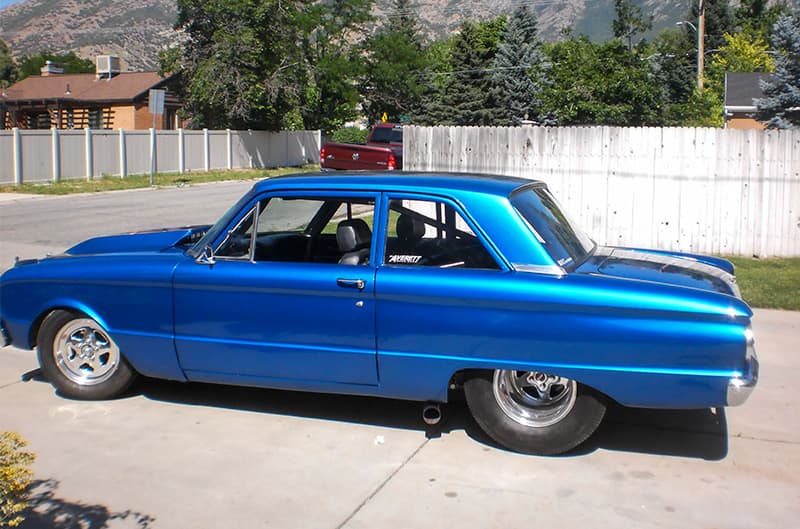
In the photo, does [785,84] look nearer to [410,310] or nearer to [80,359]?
[410,310]

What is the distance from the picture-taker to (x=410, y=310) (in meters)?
5.36

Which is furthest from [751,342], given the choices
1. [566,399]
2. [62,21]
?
[62,21]

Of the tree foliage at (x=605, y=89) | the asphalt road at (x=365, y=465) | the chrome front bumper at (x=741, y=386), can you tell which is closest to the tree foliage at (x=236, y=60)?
the tree foliage at (x=605, y=89)

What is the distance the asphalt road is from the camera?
4.59 meters

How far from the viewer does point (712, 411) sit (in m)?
6.27

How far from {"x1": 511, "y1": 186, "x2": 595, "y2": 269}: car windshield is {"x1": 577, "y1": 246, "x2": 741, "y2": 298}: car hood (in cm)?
10

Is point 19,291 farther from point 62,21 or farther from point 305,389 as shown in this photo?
point 62,21

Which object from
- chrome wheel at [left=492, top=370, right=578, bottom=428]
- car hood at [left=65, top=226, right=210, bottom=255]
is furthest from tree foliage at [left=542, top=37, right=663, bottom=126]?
chrome wheel at [left=492, top=370, right=578, bottom=428]

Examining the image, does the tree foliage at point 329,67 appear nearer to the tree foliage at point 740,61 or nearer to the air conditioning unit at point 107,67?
the air conditioning unit at point 107,67

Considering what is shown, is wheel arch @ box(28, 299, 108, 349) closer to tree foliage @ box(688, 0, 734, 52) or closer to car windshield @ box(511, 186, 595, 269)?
car windshield @ box(511, 186, 595, 269)

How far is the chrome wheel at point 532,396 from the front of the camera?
5309mm

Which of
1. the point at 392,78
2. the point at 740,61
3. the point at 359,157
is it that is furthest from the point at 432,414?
the point at 740,61

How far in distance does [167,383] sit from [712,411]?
399 cm

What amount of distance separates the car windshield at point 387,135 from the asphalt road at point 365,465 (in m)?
19.7
